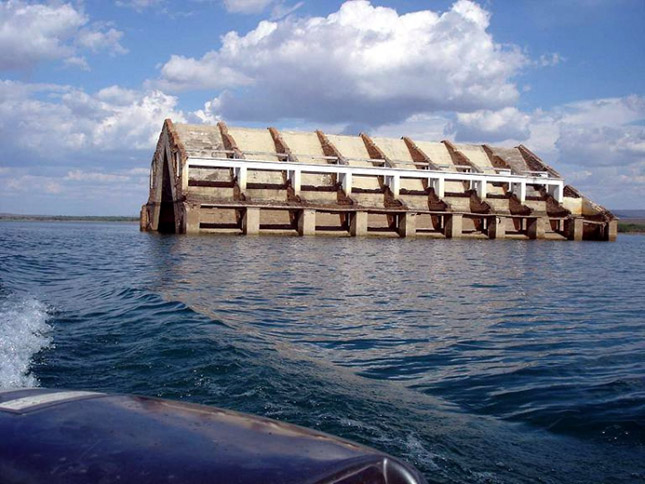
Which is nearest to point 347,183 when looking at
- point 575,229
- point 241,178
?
point 241,178

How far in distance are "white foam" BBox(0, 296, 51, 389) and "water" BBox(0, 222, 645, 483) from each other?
0.04m

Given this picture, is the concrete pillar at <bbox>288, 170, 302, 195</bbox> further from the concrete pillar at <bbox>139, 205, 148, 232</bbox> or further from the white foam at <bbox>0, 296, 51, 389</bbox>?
the white foam at <bbox>0, 296, 51, 389</bbox>

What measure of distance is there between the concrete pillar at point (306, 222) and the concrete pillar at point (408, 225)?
5.54 meters

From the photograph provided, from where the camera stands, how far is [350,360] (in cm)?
706

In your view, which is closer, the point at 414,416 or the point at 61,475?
the point at 61,475

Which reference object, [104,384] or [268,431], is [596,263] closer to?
[104,384]

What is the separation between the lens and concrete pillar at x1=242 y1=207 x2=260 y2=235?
33.8 metres

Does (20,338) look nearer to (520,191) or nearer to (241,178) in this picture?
(241,178)

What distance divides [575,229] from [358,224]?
49.8 ft

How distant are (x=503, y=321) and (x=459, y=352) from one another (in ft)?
8.35

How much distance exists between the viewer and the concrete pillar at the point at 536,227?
129 feet

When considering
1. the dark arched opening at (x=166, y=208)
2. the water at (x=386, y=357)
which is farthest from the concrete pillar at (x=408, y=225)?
the water at (x=386, y=357)

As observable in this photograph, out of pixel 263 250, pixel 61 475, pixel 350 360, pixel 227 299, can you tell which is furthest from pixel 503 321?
pixel 263 250

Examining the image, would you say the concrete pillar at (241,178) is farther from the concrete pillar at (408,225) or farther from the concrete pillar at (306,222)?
the concrete pillar at (408,225)
